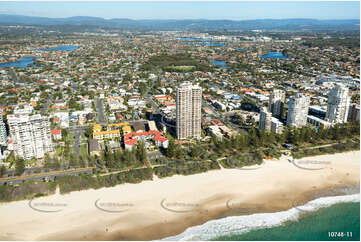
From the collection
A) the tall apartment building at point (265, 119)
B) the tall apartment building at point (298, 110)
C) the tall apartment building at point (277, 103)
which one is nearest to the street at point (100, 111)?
the tall apartment building at point (265, 119)

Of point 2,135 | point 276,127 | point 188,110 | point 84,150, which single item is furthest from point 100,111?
point 276,127

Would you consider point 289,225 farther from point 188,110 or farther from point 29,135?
→ point 29,135

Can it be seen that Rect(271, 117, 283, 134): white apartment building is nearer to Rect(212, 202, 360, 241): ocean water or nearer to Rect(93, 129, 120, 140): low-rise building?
Rect(212, 202, 360, 241): ocean water

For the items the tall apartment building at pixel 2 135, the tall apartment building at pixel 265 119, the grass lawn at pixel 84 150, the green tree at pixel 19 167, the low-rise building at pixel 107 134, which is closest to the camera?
the green tree at pixel 19 167

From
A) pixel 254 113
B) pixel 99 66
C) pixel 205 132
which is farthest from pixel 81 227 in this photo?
pixel 99 66

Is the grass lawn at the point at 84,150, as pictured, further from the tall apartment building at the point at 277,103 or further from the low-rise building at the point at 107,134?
the tall apartment building at the point at 277,103
